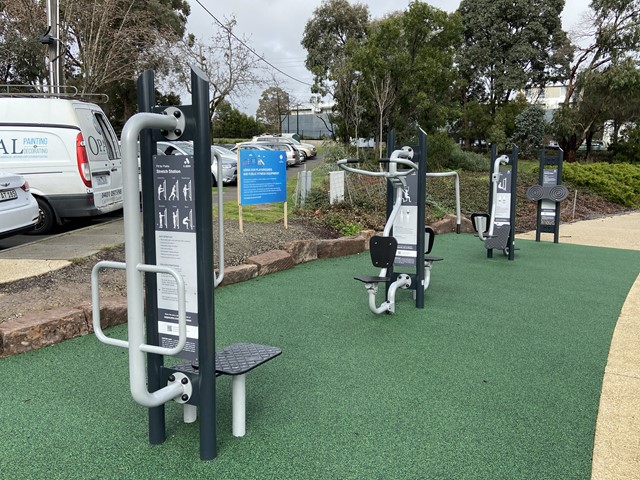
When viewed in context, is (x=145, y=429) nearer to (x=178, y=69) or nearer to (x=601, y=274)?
(x=601, y=274)

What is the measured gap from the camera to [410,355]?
3828 mm

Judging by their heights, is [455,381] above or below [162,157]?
below

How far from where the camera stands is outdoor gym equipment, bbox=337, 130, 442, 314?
469 centimetres

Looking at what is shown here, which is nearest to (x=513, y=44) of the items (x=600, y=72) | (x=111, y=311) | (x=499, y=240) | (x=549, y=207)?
(x=600, y=72)

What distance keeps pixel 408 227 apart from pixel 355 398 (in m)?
2.36

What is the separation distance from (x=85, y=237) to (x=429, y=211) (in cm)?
649

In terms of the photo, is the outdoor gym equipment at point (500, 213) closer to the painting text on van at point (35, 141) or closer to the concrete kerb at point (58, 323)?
the concrete kerb at point (58, 323)

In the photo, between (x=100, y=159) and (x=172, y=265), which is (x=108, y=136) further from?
(x=172, y=265)

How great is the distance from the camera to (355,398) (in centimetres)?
311

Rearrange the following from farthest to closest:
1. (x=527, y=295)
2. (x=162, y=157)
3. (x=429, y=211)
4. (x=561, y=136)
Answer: (x=561, y=136), (x=429, y=211), (x=527, y=295), (x=162, y=157)

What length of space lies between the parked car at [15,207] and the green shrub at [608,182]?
14990 mm

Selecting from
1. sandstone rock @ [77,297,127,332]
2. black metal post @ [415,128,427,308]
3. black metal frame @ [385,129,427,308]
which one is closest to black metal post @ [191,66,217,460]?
sandstone rock @ [77,297,127,332]

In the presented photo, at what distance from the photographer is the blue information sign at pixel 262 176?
7.40 meters

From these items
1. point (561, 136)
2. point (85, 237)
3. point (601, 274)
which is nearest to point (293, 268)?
point (85, 237)
